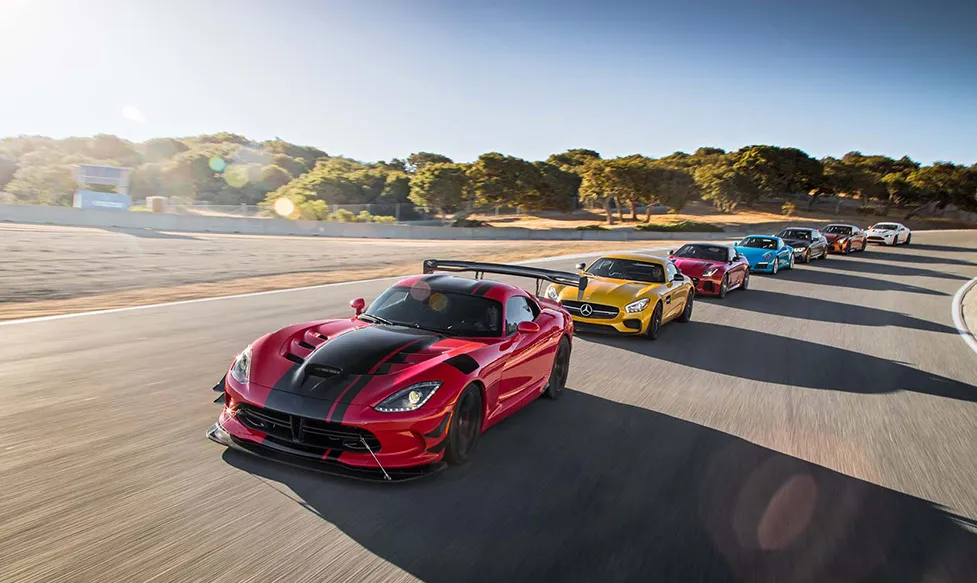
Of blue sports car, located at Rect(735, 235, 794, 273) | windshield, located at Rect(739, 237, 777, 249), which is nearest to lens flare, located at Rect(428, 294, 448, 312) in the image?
blue sports car, located at Rect(735, 235, 794, 273)

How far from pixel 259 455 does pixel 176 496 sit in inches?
21.4

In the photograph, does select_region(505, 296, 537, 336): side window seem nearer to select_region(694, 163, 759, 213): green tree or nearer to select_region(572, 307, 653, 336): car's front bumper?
select_region(572, 307, 653, 336): car's front bumper

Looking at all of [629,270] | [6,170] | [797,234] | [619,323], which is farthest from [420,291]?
[6,170]

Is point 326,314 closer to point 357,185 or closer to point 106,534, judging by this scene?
point 106,534

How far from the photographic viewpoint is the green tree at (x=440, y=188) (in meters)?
71.2

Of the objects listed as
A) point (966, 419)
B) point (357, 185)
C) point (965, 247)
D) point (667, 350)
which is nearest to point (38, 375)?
point (667, 350)

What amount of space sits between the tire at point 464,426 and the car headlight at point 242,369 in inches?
58.8

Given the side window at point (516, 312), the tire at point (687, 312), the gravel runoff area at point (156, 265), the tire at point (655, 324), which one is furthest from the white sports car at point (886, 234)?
the side window at point (516, 312)

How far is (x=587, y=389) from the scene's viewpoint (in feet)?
25.7

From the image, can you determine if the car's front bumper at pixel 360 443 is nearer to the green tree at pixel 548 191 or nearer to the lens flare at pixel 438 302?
the lens flare at pixel 438 302

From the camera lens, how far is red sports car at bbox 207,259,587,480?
14.8 feet

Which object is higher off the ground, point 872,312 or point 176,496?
point 176,496

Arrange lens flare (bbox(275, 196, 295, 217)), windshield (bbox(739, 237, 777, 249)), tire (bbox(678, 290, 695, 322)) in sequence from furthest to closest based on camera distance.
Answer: lens flare (bbox(275, 196, 295, 217))
windshield (bbox(739, 237, 777, 249))
tire (bbox(678, 290, 695, 322))

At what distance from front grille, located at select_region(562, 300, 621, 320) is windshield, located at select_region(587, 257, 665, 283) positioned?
151 centimetres
